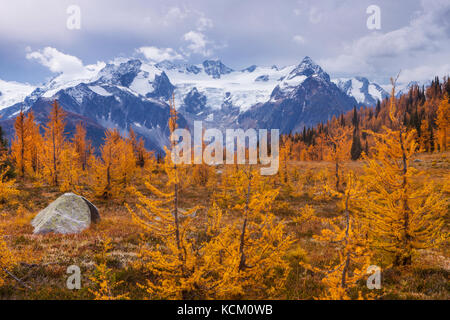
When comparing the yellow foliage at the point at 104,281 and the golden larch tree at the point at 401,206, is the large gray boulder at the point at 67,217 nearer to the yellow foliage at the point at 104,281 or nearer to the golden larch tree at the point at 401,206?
the yellow foliage at the point at 104,281

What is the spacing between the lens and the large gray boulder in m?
12.0

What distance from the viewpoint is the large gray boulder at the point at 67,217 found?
12.0 m

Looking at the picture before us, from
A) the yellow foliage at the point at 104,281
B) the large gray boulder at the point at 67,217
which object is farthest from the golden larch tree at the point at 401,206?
the large gray boulder at the point at 67,217

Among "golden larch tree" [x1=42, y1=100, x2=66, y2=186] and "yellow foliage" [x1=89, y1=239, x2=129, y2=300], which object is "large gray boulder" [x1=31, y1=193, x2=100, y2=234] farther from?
"golden larch tree" [x1=42, y1=100, x2=66, y2=186]

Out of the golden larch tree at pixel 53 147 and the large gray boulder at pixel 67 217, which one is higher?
the golden larch tree at pixel 53 147

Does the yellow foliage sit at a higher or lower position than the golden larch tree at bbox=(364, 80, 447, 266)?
lower

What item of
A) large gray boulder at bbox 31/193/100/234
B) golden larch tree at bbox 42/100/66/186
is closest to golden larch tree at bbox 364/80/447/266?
large gray boulder at bbox 31/193/100/234

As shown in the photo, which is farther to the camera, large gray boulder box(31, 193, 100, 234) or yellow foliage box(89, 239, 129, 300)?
large gray boulder box(31, 193, 100, 234)

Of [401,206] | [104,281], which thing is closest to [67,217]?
[104,281]

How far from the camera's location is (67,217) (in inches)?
504

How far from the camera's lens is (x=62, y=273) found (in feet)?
24.5

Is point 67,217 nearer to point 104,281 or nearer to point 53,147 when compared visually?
point 104,281

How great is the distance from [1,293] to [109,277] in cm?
252
